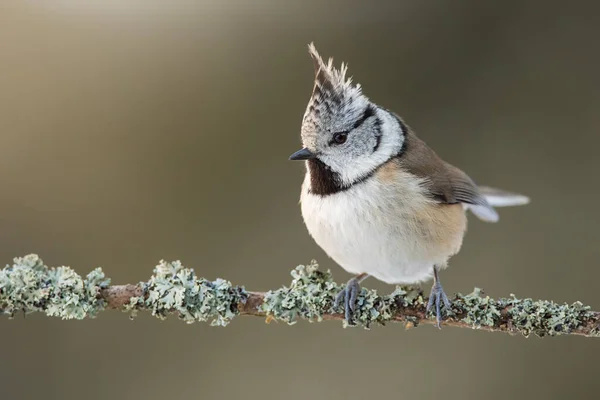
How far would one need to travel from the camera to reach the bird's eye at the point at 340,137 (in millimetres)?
2721

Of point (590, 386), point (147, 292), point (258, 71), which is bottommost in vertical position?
point (590, 386)

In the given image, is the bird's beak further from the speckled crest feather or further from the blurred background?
the blurred background

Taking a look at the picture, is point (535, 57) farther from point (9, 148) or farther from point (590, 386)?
point (9, 148)

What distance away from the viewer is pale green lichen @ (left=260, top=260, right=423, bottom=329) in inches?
91.8

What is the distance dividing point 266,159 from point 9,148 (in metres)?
1.60

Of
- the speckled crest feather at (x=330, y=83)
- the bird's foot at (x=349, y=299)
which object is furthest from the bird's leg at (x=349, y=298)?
the speckled crest feather at (x=330, y=83)

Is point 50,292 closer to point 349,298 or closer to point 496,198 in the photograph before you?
point 349,298

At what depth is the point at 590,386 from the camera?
363 cm

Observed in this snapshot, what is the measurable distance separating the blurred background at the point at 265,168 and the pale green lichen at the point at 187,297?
4.91ft

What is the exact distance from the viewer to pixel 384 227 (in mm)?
2557

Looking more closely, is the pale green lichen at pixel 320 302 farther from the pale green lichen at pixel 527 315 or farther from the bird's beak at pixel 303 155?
the bird's beak at pixel 303 155

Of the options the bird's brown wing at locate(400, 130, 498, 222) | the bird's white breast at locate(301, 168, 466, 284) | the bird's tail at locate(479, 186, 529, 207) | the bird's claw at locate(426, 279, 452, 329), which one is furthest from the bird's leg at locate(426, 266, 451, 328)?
the bird's tail at locate(479, 186, 529, 207)

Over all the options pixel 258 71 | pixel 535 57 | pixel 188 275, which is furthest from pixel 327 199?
pixel 535 57

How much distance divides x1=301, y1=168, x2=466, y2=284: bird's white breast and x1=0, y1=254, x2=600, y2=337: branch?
220 mm
